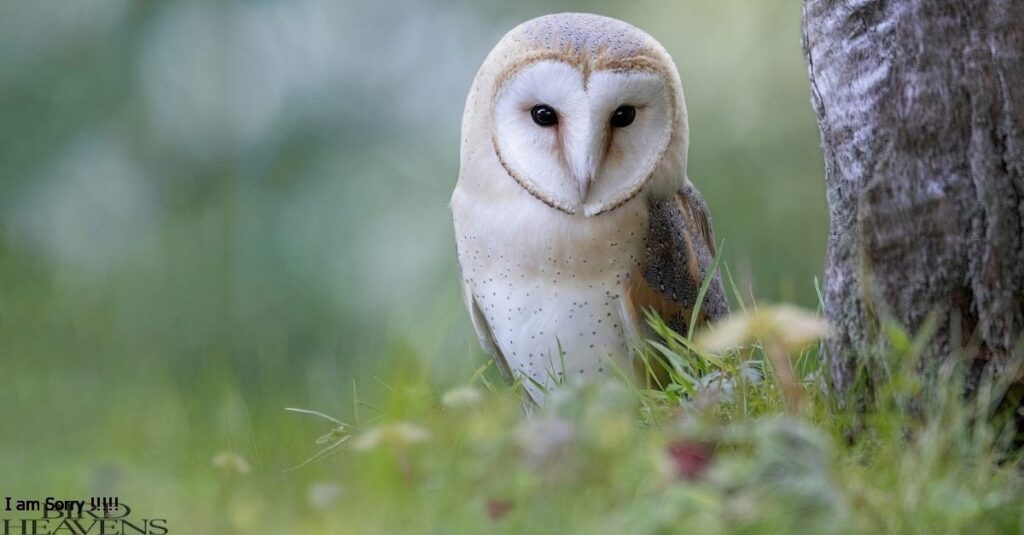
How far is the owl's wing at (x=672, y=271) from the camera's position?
2170 millimetres

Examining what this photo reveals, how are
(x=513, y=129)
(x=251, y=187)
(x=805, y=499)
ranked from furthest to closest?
(x=251, y=187) → (x=513, y=129) → (x=805, y=499)

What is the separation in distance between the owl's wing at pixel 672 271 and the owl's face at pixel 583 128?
11cm

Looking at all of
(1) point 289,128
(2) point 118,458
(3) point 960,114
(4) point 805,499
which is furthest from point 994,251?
(1) point 289,128

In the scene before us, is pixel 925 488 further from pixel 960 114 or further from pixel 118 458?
pixel 118 458

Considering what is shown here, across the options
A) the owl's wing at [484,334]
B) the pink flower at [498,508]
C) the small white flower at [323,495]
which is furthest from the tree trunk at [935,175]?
the owl's wing at [484,334]

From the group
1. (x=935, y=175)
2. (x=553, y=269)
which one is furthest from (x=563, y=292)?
(x=935, y=175)

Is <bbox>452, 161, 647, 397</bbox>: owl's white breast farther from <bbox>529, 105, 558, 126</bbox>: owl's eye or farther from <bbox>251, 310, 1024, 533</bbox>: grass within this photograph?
<bbox>251, 310, 1024, 533</bbox>: grass

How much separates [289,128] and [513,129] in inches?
82.1

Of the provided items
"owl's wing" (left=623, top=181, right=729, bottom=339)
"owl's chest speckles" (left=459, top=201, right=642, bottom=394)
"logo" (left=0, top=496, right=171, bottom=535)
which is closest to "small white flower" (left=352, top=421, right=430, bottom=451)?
"logo" (left=0, top=496, right=171, bottom=535)

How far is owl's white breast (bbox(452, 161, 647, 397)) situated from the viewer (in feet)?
6.93

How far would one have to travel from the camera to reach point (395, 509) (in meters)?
1.21

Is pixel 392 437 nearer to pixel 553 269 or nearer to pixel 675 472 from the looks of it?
pixel 675 472

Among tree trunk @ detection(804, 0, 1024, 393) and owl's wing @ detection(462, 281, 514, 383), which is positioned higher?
tree trunk @ detection(804, 0, 1024, 393)

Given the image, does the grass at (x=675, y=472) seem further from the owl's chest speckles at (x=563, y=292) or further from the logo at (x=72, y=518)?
the owl's chest speckles at (x=563, y=292)
